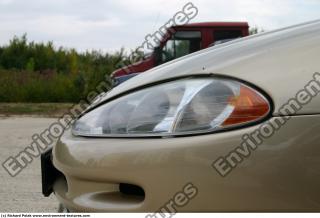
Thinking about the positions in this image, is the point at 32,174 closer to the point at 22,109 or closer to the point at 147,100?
the point at 147,100

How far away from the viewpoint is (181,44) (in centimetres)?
1053

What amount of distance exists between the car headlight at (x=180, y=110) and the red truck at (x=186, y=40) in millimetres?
8597

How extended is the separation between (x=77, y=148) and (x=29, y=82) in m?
→ 13.7

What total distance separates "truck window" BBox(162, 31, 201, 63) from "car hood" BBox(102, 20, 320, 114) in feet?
28.4

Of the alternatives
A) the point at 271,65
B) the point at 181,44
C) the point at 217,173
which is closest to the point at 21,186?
the point at 217,173

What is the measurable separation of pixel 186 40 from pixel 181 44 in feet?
0.47

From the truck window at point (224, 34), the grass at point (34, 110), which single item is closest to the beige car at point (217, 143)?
the truck window at point (224, 34)

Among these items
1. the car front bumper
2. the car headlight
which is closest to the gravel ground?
the car headlight

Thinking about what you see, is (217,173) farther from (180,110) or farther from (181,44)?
(181,44)

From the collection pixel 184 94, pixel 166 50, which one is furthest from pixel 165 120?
pixel 166 50

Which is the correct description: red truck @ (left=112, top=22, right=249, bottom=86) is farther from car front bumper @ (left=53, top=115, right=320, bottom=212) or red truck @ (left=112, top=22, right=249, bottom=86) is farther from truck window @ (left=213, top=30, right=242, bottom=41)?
car front bumper @ (left=53, top=115, right=320, bottom=212)

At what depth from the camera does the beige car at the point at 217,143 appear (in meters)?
1.44

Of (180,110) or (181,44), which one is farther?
(181,44)

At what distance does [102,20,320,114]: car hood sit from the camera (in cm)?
149
